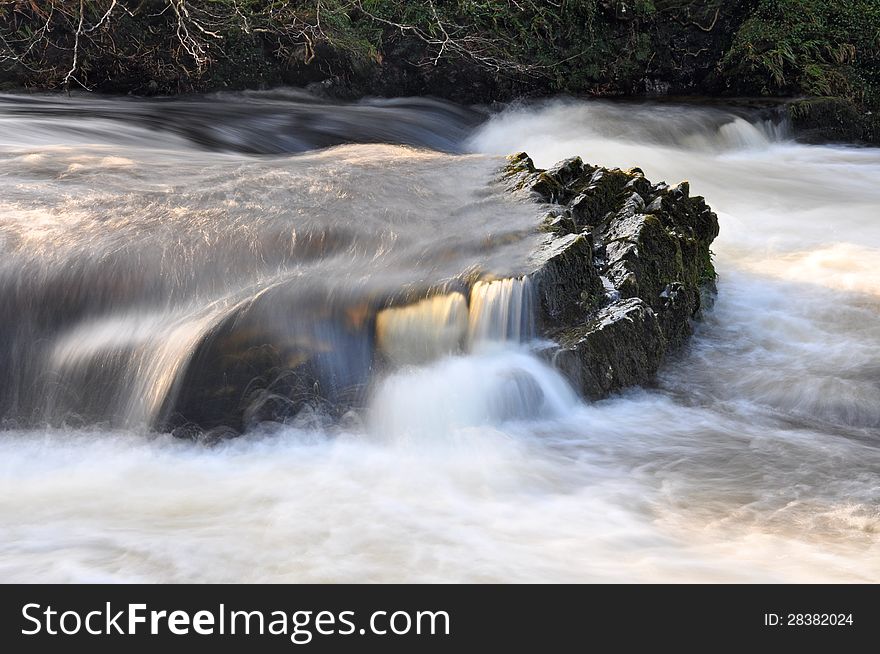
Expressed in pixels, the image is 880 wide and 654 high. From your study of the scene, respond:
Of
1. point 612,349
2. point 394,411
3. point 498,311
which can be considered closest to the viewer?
point 394,411

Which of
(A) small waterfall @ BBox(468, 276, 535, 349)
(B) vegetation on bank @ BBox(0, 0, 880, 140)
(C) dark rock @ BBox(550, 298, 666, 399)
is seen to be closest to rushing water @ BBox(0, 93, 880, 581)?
(A) small waterfall @ BBox(468, 276, 535, 349)

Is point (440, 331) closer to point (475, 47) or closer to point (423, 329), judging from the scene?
point (423, 329)

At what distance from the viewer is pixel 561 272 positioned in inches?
186

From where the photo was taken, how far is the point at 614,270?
506 centimetres

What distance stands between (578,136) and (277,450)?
759 centimetres

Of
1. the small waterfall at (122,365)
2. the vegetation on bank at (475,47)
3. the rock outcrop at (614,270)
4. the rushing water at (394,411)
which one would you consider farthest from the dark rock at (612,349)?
the vegetation on bank at (475,47)

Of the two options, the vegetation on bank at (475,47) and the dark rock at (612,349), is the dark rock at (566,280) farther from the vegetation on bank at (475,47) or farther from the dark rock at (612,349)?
the vegetation on bank at (475,47)

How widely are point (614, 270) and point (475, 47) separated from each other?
8223mm

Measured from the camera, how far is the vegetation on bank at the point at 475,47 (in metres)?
11.0

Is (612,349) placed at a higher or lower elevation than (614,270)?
lower

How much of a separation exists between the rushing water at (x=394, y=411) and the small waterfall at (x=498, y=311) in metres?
0.01

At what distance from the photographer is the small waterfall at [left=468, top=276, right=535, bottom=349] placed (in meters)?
4.52

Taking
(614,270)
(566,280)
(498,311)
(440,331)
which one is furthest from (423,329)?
(614,270)

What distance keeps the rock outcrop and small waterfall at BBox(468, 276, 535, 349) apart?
11cm
